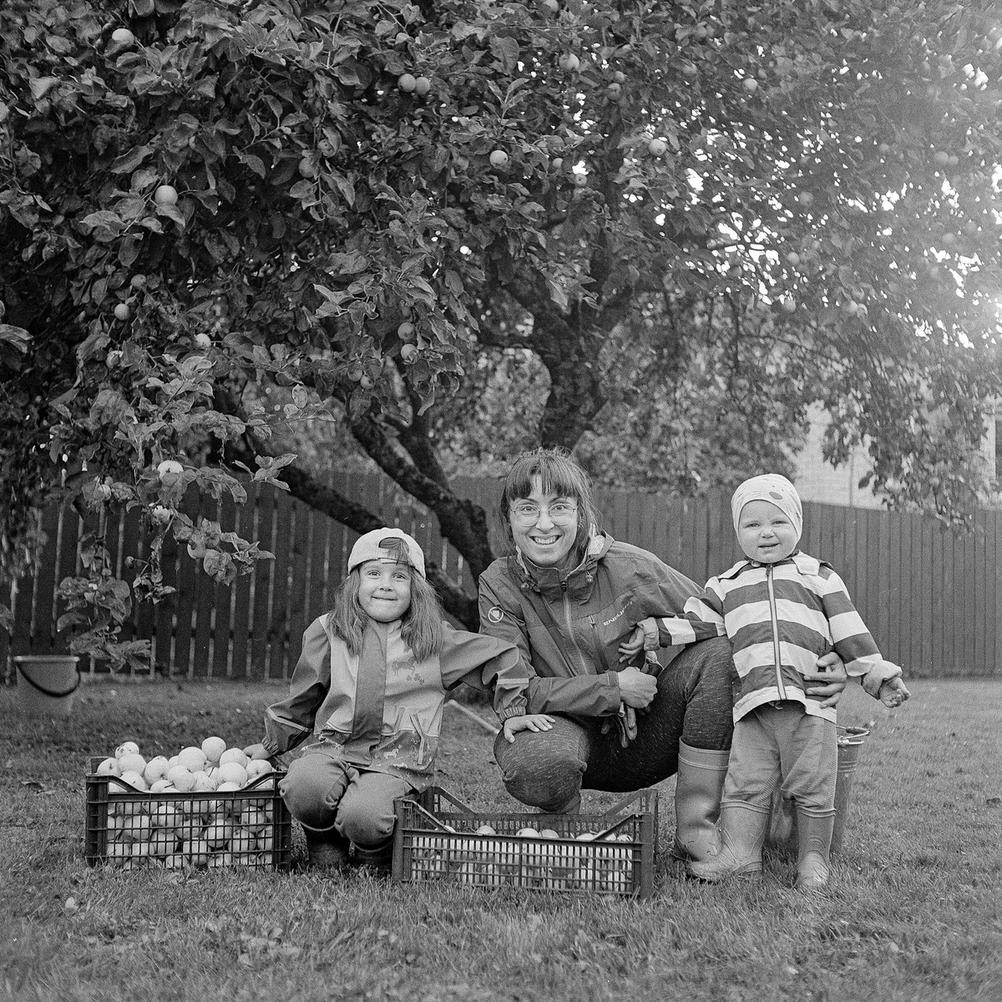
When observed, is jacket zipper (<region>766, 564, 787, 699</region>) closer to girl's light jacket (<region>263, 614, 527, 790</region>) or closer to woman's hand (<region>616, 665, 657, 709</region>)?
woman's hand (<region>616, 665, 657, 709</region>)

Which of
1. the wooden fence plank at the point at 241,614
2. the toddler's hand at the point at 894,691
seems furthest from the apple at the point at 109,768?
the wooden fence plank at the point at 241,614

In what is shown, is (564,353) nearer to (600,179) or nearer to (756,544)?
(600,179)

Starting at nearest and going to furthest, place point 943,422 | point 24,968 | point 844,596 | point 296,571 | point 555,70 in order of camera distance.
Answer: point 24,968, point 844,596, point 555,70, point 943,422, point 296,571

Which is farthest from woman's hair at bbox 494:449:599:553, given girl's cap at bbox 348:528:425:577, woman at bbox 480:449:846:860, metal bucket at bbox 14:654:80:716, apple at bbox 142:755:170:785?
metal bucket at bbox 14:654:80:716

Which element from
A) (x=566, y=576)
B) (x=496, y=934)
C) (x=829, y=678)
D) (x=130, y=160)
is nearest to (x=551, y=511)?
(x=566, y=576)

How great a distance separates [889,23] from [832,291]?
42.5 inches

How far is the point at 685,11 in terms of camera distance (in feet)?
15.4

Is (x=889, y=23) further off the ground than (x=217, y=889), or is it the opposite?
(x=889, y=23)

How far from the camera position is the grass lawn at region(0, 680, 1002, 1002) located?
2227 mm

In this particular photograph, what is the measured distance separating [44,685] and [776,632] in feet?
15.8

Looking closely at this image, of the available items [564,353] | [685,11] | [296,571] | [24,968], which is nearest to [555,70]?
[685,11]

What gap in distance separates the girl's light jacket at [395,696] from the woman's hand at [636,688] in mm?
278

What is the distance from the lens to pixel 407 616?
3.41 m

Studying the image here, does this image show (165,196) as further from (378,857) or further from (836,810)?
(836,810)
